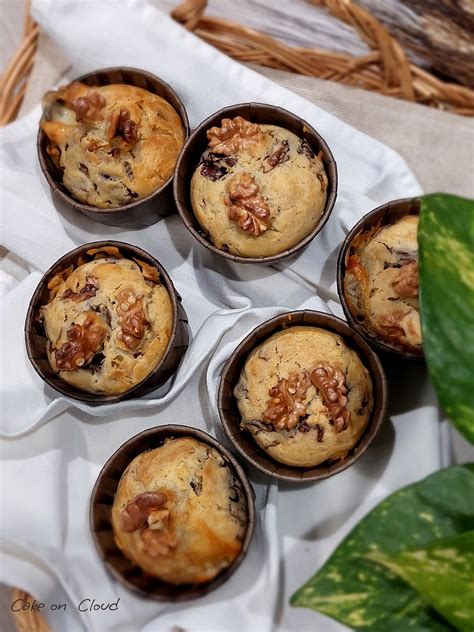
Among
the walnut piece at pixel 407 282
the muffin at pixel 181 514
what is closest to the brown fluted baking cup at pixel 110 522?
the muffin at pixel 181 514

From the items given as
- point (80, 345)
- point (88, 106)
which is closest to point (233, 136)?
point (88, 106)

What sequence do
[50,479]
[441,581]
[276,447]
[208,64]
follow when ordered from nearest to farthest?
[441,581]
[276,447]
[50,479]
[208,64]

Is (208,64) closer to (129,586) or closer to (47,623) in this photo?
(129,586)

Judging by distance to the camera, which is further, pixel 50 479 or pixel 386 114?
pixel 386 114

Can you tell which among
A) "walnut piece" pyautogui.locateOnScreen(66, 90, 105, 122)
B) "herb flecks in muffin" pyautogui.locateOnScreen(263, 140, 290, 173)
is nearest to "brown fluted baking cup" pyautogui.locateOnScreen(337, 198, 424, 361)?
"herb flecks in muffin" pyautogui.locateOnScreen(263, 140, 290, 173)

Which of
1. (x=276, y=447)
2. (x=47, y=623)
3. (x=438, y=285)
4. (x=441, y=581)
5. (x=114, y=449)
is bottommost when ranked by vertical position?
(x=47, y=623)

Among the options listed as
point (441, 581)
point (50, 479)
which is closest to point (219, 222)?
point (50, 479)

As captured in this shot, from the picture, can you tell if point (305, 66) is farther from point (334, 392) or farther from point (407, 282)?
point (334, 392)
